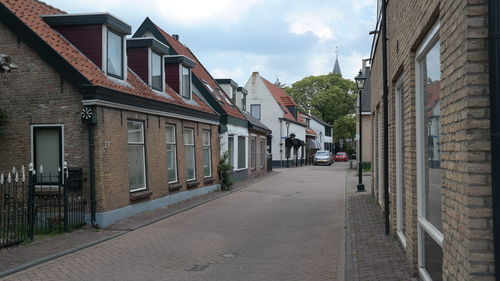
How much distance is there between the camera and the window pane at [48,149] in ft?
37.6

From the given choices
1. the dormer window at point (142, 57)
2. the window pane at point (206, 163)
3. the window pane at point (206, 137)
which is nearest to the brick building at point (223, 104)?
the window pane at point (206, 137)

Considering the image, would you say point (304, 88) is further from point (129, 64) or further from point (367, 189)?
point (129, 64)

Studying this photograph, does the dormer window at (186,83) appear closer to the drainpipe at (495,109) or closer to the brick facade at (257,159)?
the brick facade at (257,159)

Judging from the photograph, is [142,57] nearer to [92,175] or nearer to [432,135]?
[92,175]

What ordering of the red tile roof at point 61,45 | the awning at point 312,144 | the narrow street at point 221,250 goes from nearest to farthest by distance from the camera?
the narrow street at point 221,250 < the red tile roof at point 61,45 < the awning at point 312,144

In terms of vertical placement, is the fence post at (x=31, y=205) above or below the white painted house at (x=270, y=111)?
below

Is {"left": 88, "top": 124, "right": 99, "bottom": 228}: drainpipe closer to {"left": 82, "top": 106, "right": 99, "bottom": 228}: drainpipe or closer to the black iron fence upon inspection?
{"left": 82, "top": 106, "right": 99, "bottom": 228}: drainpipe

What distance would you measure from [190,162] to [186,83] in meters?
3.36

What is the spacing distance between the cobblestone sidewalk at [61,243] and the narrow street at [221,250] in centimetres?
22

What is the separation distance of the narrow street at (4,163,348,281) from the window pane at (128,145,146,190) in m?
1.43

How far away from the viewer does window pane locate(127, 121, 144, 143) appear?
12.9m

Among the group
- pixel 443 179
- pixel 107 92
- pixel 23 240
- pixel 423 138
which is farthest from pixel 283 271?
pixel 107 92

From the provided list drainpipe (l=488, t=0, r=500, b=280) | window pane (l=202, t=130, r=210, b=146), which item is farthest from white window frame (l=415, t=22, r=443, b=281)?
window pane (l=202, t=130, r=210, b=146)

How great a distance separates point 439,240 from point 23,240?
25.5 feet
